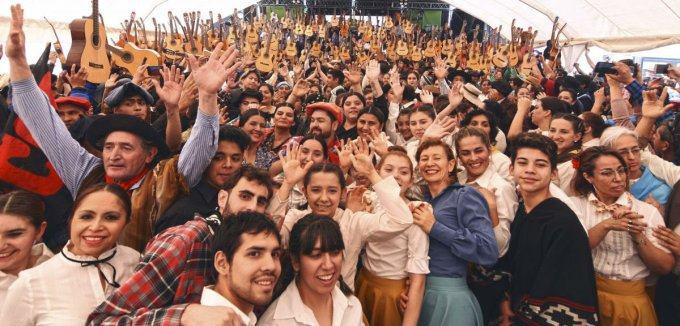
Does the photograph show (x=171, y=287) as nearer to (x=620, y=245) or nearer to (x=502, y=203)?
(x=502, y=203)

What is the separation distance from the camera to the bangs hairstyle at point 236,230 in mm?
1725

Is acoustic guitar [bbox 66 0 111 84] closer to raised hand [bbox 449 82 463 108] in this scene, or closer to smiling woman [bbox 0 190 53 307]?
smiling woman [bbox 0 190 53 307]

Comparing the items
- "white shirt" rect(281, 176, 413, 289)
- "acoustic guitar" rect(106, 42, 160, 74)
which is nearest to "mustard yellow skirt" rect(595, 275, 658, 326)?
"white shirt" rect(281, 176, 413, 289)

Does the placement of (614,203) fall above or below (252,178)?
Result: below

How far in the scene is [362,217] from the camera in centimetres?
242

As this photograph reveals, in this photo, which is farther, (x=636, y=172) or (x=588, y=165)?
(x=636, y=172)

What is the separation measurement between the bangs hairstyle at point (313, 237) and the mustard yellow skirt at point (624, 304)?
1438mm

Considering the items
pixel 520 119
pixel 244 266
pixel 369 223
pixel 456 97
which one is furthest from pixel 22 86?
pixel 520 119

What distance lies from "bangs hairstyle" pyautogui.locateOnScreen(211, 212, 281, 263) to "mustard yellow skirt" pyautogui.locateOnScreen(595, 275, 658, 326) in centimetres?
174

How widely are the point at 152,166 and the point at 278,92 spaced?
4218 millimetres

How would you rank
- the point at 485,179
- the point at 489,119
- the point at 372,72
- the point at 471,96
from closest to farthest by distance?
the point at 485,179
the point at 489,119
the point at 471,96
the point at 372,72

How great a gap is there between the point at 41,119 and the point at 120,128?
345mm

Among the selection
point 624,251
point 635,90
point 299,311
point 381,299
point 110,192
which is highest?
point 635,90

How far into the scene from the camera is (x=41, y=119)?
2268mm
